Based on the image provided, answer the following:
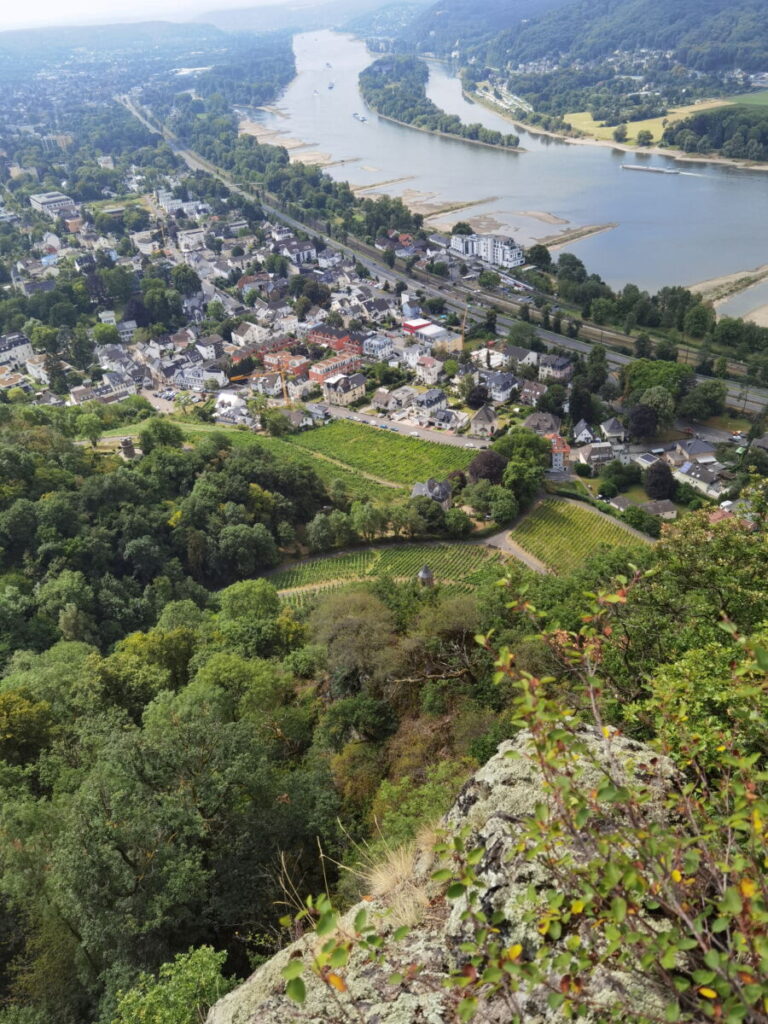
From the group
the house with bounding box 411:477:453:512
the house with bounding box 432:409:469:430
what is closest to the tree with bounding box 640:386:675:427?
the house with bounding box 432:409:469:430

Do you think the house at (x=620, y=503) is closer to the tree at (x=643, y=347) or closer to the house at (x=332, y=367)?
the tree at (x=643, y=347)

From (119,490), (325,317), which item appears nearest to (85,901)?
(119,490)

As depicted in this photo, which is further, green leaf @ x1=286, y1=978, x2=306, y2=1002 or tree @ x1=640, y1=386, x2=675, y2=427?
tree @ x1=640, y1=386, x2=675, y2=427

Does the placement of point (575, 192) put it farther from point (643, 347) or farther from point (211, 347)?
point (211, 347)

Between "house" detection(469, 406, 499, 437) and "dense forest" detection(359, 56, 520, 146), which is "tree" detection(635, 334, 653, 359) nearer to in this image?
"house" detection(469, 406, 499, 437)

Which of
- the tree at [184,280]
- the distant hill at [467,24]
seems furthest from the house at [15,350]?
the distant hill at [467,24]

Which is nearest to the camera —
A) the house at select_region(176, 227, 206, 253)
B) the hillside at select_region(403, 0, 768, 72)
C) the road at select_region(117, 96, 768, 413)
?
the road at select_region(117, 96, 768, 413)
